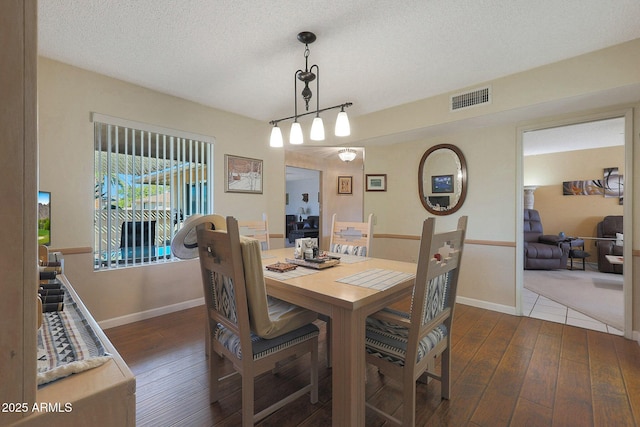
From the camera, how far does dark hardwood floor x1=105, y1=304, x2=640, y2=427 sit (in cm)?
152

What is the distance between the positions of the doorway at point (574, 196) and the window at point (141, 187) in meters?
3.96

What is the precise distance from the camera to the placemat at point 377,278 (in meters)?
1.50

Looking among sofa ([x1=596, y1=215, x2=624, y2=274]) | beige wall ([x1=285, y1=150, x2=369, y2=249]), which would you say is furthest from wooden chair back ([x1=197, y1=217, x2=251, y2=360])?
sofa ([x1=596, y1=215, x2=624, y2=274])

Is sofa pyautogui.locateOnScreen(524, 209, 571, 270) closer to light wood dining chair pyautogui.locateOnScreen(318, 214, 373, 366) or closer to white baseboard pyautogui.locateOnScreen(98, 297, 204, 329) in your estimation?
light wood dining chair pyautogui.locateOnScreen(318, 214, 373, 366)

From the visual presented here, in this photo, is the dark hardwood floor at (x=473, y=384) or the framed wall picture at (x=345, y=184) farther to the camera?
the framed wall picture at (x=345, y=184)

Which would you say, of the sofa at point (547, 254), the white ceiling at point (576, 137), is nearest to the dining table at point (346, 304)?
the white ceiling at point (576, 137)

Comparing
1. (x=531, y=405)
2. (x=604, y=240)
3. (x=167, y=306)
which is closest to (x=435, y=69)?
(x=531, y=405)

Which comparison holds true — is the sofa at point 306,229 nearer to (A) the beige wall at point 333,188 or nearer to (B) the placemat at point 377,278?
(A) the beige wall at point 333,188

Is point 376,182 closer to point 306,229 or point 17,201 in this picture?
point 17,201

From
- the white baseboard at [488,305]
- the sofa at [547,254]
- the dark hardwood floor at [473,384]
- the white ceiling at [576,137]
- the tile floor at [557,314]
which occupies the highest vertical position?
the white ceiling at [576,137]

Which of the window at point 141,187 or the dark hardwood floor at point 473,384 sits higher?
the window at point 141,187

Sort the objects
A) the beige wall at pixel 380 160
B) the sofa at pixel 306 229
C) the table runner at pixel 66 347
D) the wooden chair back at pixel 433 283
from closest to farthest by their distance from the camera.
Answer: the table runner at pixel 66 347 → the wooden chair back at pixel 433 283 → the beige wall at pixel 380 160 → the sofa at pixel 306 229

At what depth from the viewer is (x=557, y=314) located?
300cm

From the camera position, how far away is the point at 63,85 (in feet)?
7.86
